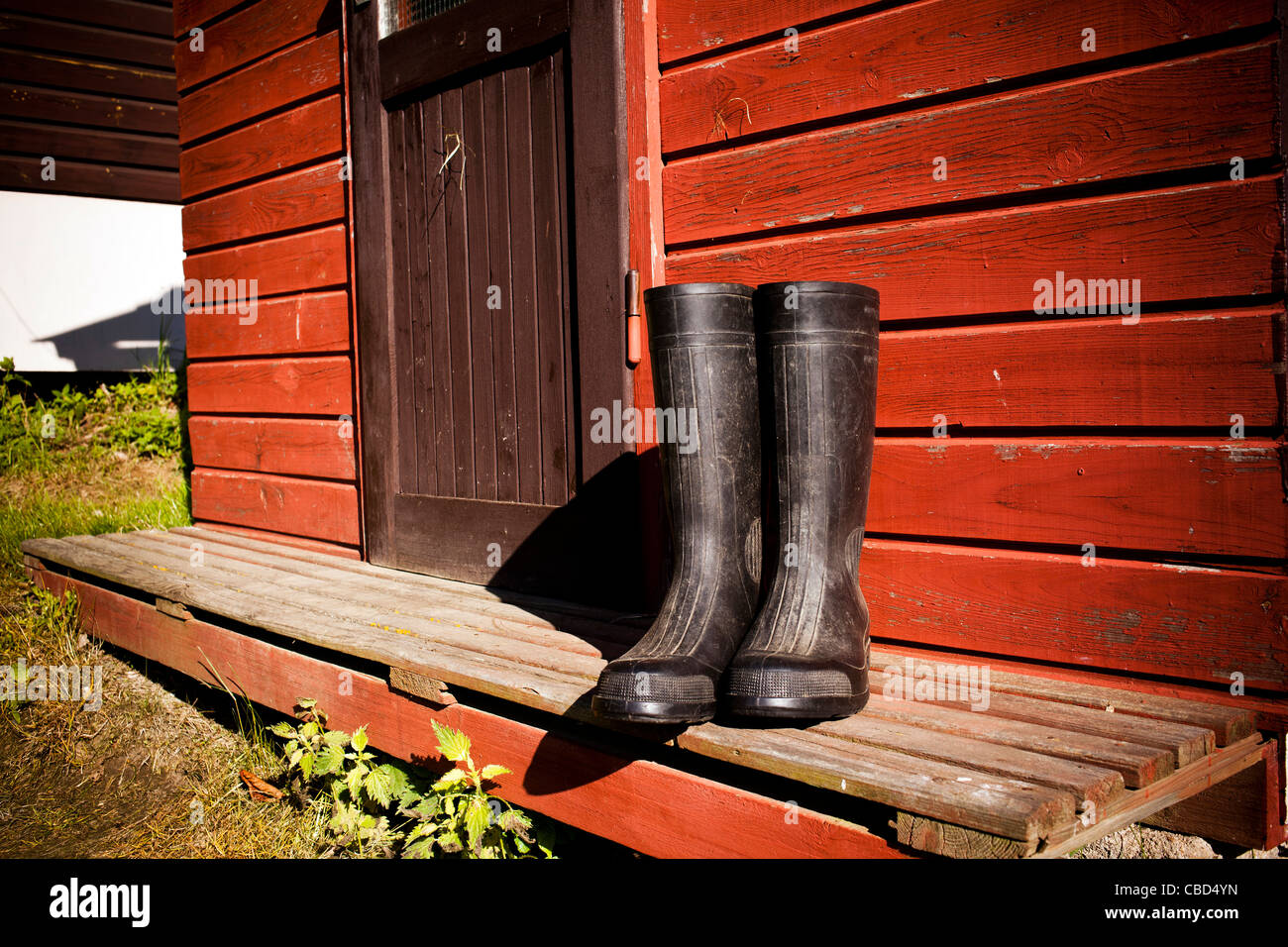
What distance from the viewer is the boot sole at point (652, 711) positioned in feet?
5.18

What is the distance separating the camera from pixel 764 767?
4.98 ft

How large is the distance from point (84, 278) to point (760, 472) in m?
6.12

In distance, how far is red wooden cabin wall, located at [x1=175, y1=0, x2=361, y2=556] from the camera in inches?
142

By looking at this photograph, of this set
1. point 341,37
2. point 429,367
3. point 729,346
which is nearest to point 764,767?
point 729,346

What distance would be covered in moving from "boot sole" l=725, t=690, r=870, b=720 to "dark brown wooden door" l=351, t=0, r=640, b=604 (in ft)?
3.33

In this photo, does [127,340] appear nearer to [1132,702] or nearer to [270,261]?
[270,261]

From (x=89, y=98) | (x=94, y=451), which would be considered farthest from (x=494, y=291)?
(x=89, y=98)

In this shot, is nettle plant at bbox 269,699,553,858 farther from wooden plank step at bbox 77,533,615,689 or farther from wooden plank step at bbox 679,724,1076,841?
wooden plank step at bbox 679,724,1076,841

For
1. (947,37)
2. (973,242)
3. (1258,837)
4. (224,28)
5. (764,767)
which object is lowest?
(1258,837)

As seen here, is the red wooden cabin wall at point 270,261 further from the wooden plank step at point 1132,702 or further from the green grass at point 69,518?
the wooden plank step at point 1132,702

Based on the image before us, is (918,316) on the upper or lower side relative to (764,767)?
upper

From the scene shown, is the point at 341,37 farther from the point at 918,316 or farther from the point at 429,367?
the point at 918,316

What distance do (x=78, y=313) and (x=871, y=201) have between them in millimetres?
6036

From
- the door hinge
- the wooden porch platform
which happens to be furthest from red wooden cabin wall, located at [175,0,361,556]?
the door hinge
